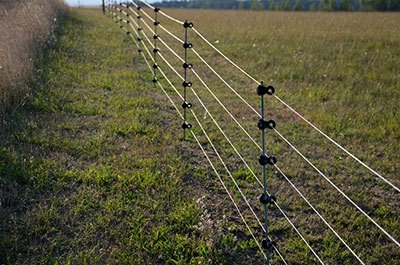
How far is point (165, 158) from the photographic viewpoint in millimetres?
4070

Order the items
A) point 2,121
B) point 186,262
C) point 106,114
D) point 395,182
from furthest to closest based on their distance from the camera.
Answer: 1. point 106,114
2. point 2,121
3. point 395,182
4. point 186,262

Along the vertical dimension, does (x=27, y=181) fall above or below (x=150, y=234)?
above

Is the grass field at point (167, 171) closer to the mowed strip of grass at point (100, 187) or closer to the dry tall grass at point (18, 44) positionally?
the mowed strip of grass at point (100, 187)

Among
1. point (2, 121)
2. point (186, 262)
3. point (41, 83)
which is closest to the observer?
point (186, 262)

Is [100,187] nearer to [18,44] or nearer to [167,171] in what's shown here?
[167,171]

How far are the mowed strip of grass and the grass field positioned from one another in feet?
0.04

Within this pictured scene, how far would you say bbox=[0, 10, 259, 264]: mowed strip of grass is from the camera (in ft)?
9.05

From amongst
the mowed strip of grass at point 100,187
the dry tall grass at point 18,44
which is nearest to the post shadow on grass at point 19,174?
the mowed strip of grass at point 100,187

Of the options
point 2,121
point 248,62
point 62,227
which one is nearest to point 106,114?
point 2,121

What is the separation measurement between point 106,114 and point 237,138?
1.87 m

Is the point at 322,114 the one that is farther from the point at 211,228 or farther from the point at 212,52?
the point at 212,52

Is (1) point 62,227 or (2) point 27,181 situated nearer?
(1) point 62,227

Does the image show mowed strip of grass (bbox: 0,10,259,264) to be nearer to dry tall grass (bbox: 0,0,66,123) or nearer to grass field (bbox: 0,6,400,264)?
grass field (bbox: 0,6,400,264)

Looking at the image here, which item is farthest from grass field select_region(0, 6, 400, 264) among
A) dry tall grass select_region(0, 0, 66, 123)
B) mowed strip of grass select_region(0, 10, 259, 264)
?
dry tall grass select_region(0, 0, 66, 123)
